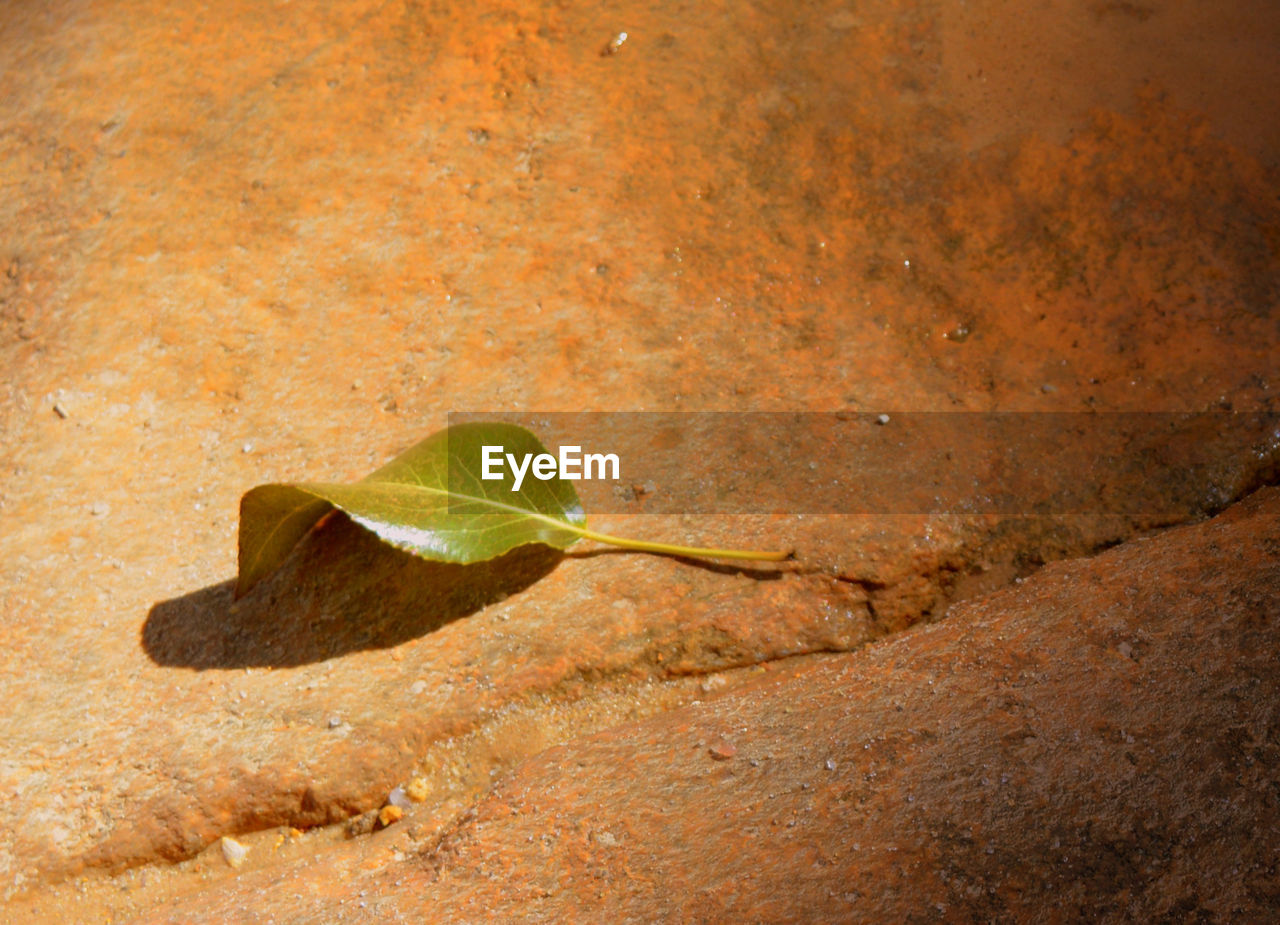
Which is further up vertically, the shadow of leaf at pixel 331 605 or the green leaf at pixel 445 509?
the green leaf at pixel 445 509

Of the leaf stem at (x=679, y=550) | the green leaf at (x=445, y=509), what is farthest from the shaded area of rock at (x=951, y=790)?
the green leaf at (x=445, y=509)

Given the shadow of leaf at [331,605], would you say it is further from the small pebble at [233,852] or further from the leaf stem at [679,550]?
the small pebble at [233,852]

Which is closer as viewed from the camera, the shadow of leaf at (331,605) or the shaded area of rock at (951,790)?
the shaded area of rock at (951,790)

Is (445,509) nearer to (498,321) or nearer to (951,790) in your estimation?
(498,321)

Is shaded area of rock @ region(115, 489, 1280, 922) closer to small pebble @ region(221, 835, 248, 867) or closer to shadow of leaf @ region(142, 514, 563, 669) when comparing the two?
small pebble @ region(221, 835, 248, 867)

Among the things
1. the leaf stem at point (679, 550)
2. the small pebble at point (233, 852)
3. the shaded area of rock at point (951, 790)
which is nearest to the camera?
the shaded area of rock at point (951, 790)

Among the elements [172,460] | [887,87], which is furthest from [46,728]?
[887,87]

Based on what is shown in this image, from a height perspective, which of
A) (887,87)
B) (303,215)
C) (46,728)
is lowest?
(46,728)

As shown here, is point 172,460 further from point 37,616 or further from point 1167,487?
point 1167,487
